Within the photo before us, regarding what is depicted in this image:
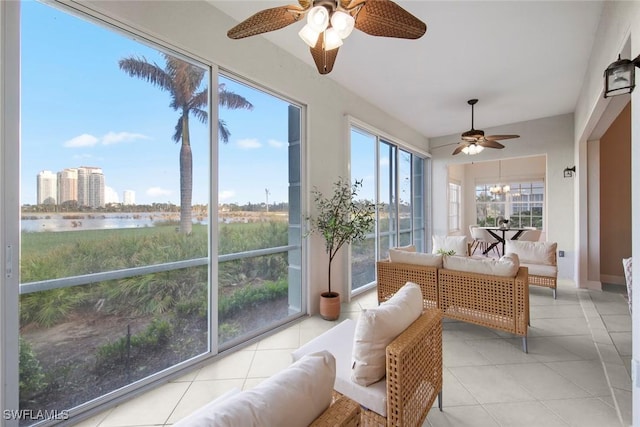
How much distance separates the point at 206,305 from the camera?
250 centimetres

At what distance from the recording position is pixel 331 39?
5.37 feet

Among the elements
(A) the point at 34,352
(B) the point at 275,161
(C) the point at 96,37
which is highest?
(C) the point at 96,37

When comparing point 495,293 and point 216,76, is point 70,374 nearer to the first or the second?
point 216,76

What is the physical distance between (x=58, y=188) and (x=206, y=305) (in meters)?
1.38

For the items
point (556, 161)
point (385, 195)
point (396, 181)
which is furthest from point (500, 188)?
point (385, 195)

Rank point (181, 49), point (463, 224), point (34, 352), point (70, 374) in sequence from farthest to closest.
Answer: point (463, 224)
point (181, 49)
point (70, 374)
point (34, 352)

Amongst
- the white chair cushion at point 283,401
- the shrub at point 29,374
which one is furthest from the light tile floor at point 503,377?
the white chair cushion at point 283,401

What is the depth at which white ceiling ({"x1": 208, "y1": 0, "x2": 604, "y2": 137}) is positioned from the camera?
8.11 feet

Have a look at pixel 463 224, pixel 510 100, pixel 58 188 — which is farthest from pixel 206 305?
pixel 463 224

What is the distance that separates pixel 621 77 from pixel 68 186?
3283 millimetres

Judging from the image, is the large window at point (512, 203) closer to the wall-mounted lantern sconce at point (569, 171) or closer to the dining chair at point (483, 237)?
the dining chair at point (483, 237)

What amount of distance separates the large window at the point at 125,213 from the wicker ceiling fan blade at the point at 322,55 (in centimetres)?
110

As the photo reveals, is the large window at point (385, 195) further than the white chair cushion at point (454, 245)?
No

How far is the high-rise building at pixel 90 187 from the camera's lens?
72.9 inches
